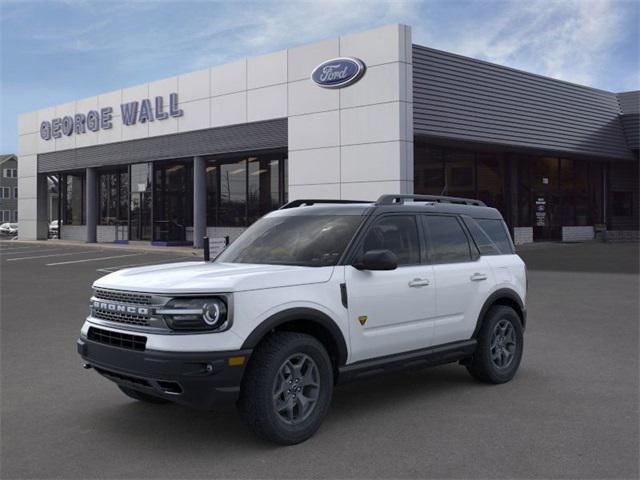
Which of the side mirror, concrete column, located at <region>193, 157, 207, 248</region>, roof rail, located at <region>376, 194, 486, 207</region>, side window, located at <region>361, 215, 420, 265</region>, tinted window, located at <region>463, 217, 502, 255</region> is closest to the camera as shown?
the side mirror

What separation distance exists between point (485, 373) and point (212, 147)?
23820mm

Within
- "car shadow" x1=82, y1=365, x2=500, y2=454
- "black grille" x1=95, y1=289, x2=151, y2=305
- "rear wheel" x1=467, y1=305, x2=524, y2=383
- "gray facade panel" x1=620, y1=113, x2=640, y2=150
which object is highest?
"gray facade panel" x1=620, y1=113, x2=640, y2=150

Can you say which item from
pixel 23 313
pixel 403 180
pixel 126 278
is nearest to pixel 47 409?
pixel 126 278

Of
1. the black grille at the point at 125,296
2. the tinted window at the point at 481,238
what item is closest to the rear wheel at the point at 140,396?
the black grille at the point at 125,296

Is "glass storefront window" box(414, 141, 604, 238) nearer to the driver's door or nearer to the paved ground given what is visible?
the paved ground

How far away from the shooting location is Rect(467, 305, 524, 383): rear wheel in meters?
6.35

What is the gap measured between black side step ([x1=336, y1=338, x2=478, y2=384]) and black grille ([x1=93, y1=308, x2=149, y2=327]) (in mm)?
1493

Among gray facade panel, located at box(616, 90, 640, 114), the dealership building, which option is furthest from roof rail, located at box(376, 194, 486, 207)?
gray facade panel, located at box(616, 90, 640, 114)

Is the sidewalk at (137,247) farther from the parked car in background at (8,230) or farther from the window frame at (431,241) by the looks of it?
the parked car in background at (8,230)

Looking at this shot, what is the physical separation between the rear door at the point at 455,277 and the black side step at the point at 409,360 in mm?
78

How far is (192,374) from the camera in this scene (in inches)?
172

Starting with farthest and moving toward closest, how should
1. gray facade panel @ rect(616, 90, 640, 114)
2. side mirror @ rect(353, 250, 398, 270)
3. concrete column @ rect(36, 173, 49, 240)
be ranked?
concrete column @ rect(36, 173, 49, 240) → gray facade panel @ rect(616, 90, 640, 114) → side mirror @ rect(353, 250, 398, 270)

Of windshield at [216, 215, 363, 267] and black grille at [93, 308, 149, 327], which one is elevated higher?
windshield at [216, 215, 363, 267]

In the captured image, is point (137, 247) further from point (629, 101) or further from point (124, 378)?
point (124, 378)
